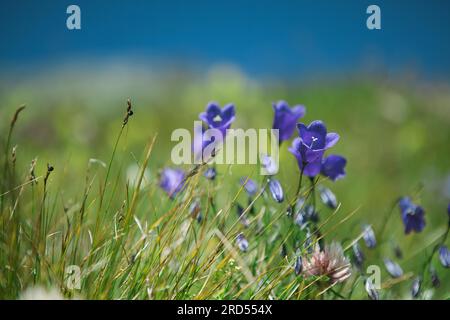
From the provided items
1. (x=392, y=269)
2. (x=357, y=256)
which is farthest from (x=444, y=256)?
(x=357, y=256)

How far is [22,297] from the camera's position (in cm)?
173

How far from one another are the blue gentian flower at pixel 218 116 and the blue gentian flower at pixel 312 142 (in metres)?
0.26

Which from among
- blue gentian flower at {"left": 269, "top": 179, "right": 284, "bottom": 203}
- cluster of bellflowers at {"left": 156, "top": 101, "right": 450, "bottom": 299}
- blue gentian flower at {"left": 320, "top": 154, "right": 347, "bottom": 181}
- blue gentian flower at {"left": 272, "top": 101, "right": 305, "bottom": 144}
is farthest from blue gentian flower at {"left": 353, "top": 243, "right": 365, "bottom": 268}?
blue gentian flower at {"left": 272, "top": 101, "right": 305, "bottom": 144}

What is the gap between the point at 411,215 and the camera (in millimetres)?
2371

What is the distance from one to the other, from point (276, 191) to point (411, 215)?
0.66 metres

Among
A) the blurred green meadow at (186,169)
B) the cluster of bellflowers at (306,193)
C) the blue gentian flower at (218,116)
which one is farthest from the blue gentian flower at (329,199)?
the blue gentian flower at (218,116)

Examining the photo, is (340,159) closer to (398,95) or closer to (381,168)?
(381,168)

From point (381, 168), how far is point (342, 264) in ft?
10.4

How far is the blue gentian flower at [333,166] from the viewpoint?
2.19 meters

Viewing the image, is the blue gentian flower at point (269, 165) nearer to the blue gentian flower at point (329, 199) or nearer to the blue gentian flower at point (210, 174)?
the blue gentian flower at point (210, 174)

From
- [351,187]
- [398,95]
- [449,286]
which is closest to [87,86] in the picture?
[398,95]

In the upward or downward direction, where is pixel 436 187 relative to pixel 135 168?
downward

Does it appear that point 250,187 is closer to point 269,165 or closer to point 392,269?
point 269,165

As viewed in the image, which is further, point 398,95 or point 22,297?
point 398,95
